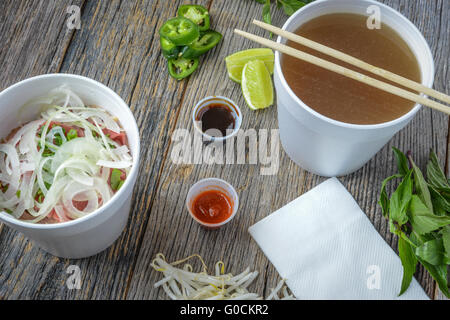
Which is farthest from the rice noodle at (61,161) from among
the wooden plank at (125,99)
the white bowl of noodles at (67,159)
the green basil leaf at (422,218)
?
the green basil leaf at (422,218)

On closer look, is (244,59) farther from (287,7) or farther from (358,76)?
(358,76)

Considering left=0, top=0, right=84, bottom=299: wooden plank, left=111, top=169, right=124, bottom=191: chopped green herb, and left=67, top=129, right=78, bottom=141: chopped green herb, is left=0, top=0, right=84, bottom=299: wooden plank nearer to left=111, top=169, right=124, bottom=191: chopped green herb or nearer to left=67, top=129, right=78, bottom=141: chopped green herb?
left=67, top=129, right=78, bottom=141: chopped green herb

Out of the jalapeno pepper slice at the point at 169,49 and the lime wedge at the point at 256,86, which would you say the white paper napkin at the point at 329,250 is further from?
the jalapeno pepper slice at the point at 169,49

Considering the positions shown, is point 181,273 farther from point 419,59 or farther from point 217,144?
point 419,59

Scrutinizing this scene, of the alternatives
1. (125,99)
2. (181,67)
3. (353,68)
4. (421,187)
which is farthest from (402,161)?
(125,99)

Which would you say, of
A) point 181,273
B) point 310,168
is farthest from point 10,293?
point 310,168

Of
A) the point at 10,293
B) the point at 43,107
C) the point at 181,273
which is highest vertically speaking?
the point at 43,107

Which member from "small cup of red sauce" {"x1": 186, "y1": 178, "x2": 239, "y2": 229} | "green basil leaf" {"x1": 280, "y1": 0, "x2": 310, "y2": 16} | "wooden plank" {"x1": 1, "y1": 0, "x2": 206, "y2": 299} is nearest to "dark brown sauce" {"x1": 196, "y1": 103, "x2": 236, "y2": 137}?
"wooden plank" {"x1": 1, "y1": 0, "x2": 206, "y2": 299}
